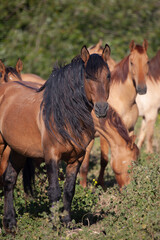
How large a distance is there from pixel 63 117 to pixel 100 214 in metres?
1.38

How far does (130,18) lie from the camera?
15.3 metres

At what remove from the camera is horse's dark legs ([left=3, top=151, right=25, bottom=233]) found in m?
4.30

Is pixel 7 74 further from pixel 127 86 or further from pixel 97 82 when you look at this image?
pixel 97 82

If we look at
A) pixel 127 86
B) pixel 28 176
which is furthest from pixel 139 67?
pixel 28 176

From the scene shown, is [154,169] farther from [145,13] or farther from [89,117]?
[145,13]

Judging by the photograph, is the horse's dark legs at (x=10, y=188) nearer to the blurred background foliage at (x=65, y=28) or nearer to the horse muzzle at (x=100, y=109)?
the horse muzzle at (x=100, y=109)

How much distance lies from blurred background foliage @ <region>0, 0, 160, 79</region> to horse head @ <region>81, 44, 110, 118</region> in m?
9.79

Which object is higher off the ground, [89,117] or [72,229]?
[89,117]

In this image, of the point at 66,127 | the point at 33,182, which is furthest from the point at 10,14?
the point at 66,127

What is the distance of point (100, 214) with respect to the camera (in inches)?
178

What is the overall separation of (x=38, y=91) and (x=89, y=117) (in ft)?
2.52

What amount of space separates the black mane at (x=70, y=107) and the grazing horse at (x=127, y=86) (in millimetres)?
2375

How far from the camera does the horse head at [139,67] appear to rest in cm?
608

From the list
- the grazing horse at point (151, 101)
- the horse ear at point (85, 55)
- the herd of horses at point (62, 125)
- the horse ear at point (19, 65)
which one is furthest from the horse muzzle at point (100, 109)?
the grazing horse at point (151, 101)
